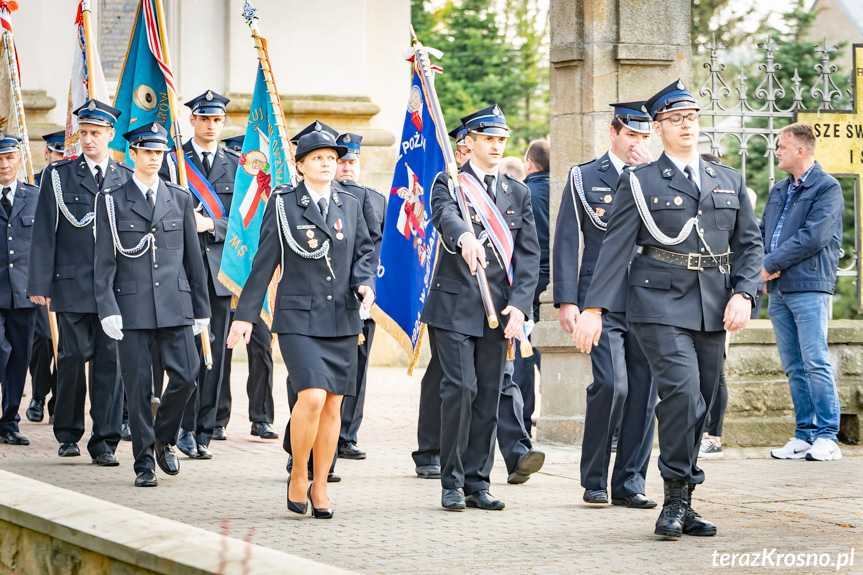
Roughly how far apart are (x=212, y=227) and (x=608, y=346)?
3518 mm

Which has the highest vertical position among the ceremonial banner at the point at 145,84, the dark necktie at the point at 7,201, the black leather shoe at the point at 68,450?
the ceremonial banner at the point at 145,84

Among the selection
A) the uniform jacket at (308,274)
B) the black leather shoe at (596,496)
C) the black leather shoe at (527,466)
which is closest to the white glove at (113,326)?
the uniform jacket at (308,274)

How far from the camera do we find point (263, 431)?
Result: 1073cm

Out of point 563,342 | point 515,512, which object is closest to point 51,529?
point 515,512

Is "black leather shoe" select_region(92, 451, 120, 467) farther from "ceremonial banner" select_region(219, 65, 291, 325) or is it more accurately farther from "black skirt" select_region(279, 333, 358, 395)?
"black skirt" select_region(279, 333, 358, 395)

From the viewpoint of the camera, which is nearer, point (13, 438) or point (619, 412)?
point (619, 412)

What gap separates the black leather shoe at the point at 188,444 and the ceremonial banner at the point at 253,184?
3.41ft

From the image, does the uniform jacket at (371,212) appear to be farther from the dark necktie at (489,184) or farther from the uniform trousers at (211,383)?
the dark necktie at (489,184)

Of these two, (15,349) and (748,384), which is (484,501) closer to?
(748,384)

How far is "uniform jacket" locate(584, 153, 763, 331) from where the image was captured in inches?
261

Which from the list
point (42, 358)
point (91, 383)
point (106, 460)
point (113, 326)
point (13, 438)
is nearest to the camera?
point (113, 326)

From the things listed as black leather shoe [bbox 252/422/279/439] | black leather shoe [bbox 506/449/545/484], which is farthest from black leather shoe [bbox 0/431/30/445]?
black leather shoe [bbox 506/449/545/484]

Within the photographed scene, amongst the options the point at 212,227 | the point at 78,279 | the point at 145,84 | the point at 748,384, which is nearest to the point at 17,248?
the point at 145,84

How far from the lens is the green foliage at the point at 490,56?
34.8 metres
